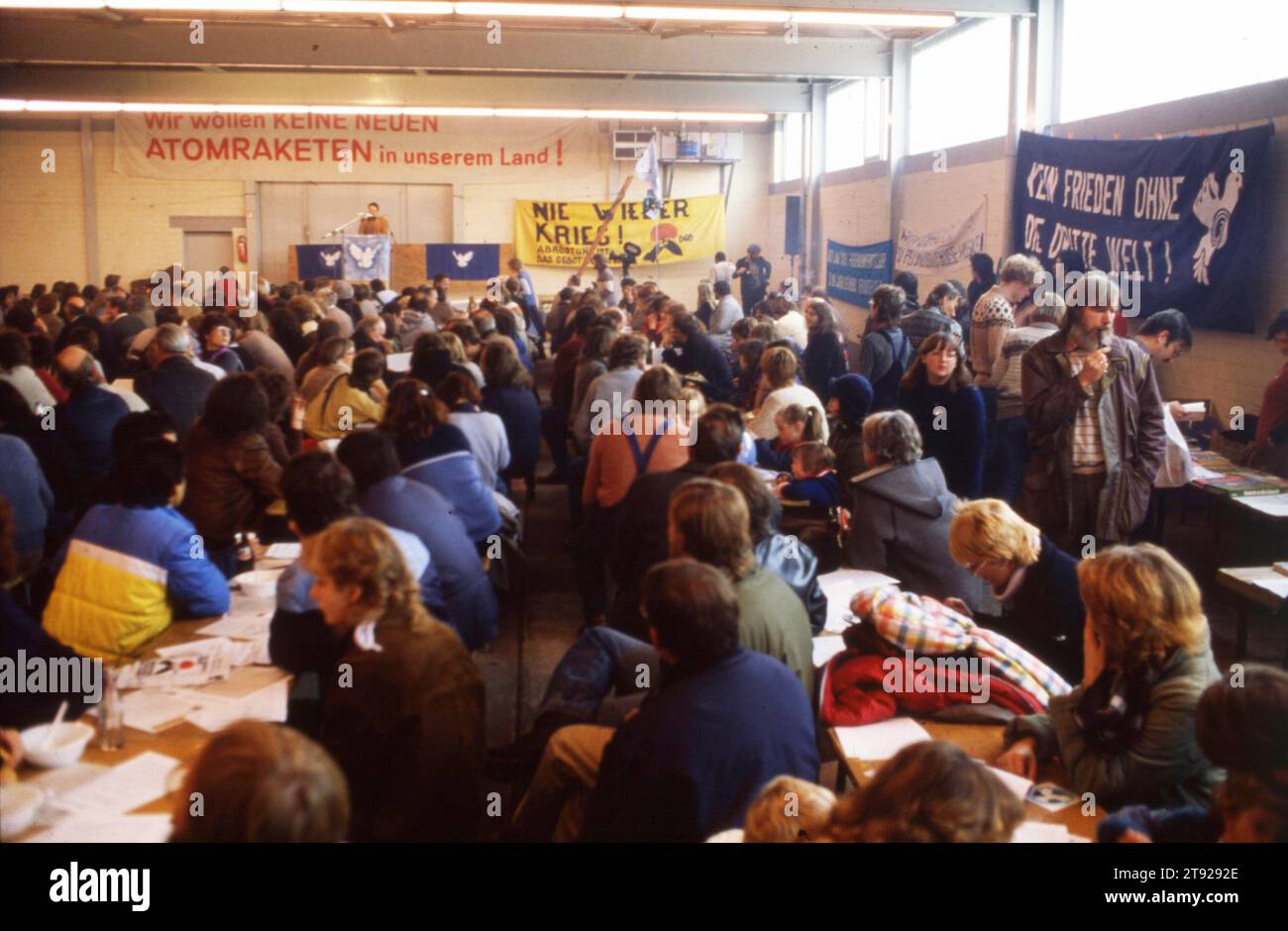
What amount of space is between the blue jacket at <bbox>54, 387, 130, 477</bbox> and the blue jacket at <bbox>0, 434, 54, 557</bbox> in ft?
2.69

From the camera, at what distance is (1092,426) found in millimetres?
4746

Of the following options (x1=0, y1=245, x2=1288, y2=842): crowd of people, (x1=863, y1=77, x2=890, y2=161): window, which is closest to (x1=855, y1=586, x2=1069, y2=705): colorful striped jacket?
(x1=0, y1=245, x2=1288, y2=842): crowd of people

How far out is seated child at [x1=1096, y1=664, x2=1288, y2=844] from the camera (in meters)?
1.99

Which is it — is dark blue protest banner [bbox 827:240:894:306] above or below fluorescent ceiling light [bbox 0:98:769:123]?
below

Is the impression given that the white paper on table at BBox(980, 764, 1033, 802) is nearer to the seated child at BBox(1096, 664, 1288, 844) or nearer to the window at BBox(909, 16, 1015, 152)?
the seated child at BBox(1096, 664, 1288, 844)

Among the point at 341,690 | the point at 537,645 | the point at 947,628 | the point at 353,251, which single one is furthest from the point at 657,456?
the point at 353,251

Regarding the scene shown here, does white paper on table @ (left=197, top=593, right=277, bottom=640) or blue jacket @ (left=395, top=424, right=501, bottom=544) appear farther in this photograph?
blue jacket @ (left=395, top=424, right=501, bottom=544)

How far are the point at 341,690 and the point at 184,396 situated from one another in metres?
3.88

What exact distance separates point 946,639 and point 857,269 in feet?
39.2

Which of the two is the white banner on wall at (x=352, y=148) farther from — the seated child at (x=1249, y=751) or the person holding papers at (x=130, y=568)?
the seated child at (x=1249, y=751)

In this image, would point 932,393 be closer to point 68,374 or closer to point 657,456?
point 657,456

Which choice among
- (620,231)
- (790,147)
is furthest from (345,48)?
(790,147)

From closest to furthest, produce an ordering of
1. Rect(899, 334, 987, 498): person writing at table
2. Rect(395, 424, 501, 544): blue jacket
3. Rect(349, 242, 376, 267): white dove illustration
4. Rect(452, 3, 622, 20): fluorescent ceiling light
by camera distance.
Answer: Rect(395, 424, 501, 544): blue jacket → Rect(899, 334, 987, 498): person writing at table → Rect(452, 3, 622, 20): fluorescent ceiling light → Rect(349, 242, 376, 267): white dove illustration
